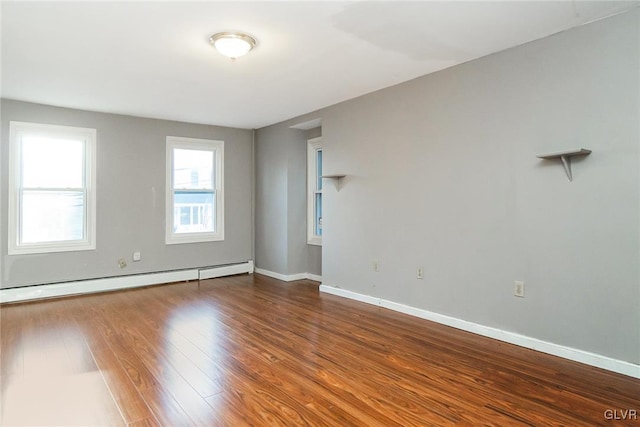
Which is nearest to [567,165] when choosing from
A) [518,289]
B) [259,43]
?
[518,289]

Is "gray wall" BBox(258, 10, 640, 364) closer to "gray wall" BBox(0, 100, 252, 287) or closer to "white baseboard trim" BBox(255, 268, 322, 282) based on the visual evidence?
"white baseboard trim" BBox(255, 268, 322, 282)

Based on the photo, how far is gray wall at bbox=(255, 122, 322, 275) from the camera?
19.4 feet

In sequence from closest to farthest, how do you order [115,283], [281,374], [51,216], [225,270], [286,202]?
[281,374] < [51,216] < [115,283] < [286,202] < [225,270]

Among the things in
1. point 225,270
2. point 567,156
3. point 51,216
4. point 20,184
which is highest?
point 567,156

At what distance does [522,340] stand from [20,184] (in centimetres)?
579

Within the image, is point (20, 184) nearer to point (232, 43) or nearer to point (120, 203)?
point (120, 203)

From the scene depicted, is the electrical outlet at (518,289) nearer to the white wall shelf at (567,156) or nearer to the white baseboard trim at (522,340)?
the white baseboard trim at (522,340)

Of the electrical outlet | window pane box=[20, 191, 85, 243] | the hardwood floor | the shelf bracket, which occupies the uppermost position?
the shelf bracket

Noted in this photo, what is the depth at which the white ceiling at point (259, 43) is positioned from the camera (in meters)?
2.54

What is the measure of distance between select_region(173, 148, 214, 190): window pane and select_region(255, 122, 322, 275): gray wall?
0.93 m

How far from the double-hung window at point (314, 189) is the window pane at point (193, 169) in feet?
5.39

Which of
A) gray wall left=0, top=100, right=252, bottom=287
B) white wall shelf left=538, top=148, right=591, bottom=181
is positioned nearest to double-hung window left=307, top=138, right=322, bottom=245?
gray wall left=0, top=100, right=252, bottom=287

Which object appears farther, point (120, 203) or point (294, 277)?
point (294, 277)

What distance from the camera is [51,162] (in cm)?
497
